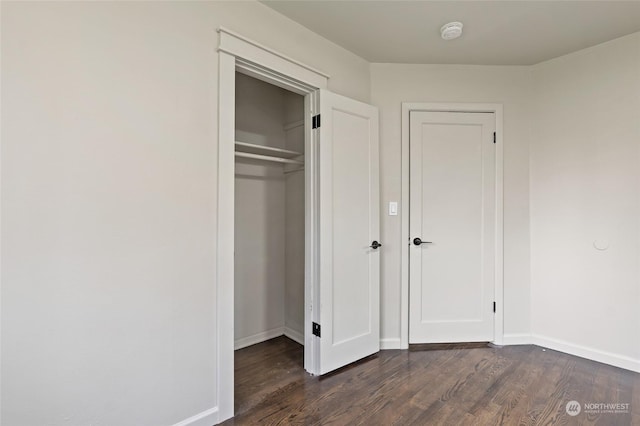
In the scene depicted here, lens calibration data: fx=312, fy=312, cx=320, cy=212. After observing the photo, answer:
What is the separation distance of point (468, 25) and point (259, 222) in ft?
7.72

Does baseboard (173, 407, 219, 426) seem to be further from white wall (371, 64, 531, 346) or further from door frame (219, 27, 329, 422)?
white wall (371, 64, 531, 346)

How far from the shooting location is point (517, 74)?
2.95m

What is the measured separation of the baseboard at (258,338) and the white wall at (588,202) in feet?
8.01

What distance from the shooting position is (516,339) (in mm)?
2895

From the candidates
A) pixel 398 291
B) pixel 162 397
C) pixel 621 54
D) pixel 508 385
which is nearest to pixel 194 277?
pixel 162 397

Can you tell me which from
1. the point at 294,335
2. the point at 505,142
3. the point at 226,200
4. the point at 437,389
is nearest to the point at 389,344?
the point at 437,389

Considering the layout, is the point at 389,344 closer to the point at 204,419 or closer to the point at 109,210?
the point at 204,419

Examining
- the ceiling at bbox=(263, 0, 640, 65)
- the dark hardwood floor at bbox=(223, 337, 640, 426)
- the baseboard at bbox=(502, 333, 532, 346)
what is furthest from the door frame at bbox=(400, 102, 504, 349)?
the ceiling at bbox=(263, 0, 640, 65)

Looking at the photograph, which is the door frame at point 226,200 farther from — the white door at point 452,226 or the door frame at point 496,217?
the white door at point 452,226

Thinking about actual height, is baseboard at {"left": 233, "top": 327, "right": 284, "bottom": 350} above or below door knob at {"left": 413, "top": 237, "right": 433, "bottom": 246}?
below

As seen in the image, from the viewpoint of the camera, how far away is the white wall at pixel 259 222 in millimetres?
2912

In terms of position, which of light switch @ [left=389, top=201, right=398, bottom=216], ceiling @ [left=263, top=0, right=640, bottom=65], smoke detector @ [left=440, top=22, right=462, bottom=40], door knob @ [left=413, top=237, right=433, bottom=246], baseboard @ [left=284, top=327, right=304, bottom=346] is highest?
ceiling @ [left=263, top=0, right=640, bottom=65]

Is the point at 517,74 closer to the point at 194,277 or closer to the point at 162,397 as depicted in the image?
the point at 194,277

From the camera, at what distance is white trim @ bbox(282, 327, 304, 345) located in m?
2.99
